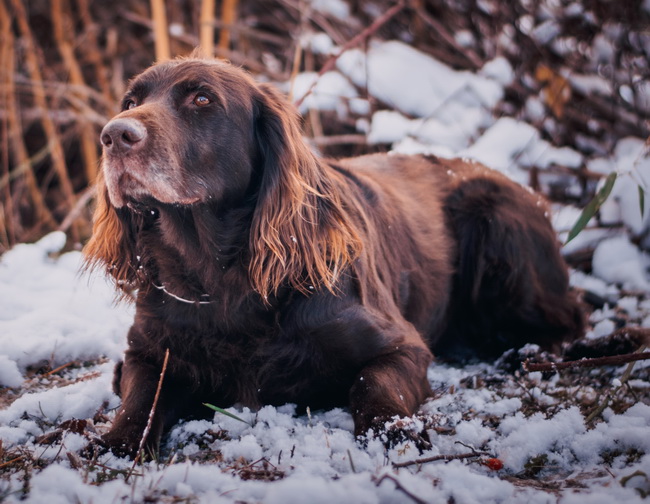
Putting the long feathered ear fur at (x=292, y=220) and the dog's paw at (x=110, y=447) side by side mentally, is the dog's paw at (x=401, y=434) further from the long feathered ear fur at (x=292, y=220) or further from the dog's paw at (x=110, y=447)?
the dog's paw at (x=110, y=447)

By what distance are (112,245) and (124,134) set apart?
613 mm

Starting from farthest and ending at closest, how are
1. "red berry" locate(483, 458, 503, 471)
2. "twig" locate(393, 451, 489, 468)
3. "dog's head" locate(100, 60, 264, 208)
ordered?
1. "dog's head" locate(100, 60, 264, 208)
2. "red berry" locate(483, 458, 503, 471)
3. "twig" locate(393, 451, 489, 468)

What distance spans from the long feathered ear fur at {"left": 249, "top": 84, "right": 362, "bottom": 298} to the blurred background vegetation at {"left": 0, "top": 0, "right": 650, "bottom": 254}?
1674 millimetres

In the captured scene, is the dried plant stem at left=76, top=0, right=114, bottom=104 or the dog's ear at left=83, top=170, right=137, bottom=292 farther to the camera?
the dried plant stem at left=76, top=0, right=114, bottom=104

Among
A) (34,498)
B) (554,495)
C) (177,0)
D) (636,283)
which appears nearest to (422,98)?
(636,283)

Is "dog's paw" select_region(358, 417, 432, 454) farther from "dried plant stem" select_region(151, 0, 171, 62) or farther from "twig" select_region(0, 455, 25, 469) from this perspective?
"dried plant stem" select_region(151, 0, 171, 62)

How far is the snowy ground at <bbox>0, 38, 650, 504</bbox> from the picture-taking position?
138 cm

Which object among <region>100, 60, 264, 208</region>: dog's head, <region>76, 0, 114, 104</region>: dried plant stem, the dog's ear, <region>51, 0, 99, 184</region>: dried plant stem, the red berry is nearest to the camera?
the red berry

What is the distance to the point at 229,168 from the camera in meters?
2.09

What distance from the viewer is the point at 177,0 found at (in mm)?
5406

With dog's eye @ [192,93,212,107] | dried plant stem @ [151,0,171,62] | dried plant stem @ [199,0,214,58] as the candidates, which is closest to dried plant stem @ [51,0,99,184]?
dried plant stem @ [151,0,171,62]

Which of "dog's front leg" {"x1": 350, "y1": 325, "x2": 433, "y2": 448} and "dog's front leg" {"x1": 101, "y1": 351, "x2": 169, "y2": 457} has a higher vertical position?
"dog's front leg" {"x1": 350, "y1": 325, "x2": 433, "y2": 448}

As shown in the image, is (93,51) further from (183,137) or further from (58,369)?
(183,137)

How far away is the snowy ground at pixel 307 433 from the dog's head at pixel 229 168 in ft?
1.67
